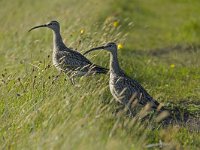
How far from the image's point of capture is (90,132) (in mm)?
6723

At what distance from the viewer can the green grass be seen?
279 inches

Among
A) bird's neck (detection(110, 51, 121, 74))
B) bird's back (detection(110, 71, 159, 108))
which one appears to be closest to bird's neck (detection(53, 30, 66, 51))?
bird's neck (detection(110, 51, 121, 74))

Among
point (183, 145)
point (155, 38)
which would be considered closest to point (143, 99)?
point (183, 145)

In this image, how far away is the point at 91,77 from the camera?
9.69 meters

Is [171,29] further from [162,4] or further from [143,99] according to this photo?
[143,99]

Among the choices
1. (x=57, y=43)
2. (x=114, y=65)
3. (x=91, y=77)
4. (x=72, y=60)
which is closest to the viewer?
(x=114, y=65)

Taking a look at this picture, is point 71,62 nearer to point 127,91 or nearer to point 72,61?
point 72,61

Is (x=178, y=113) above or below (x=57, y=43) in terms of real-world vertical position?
below

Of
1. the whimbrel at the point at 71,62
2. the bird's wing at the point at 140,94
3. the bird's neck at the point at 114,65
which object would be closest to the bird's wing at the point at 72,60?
the whimbrel at the point at 71,62

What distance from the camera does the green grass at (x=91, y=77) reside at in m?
7.09

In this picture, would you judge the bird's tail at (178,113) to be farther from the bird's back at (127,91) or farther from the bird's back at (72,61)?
the bird's back at (72,61)

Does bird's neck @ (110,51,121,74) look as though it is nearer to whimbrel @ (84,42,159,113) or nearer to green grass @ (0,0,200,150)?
whimbrel @ (84,42,159,113)

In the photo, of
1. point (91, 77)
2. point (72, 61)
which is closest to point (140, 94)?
point (91, 77)

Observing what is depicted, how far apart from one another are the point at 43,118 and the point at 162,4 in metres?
15.0
